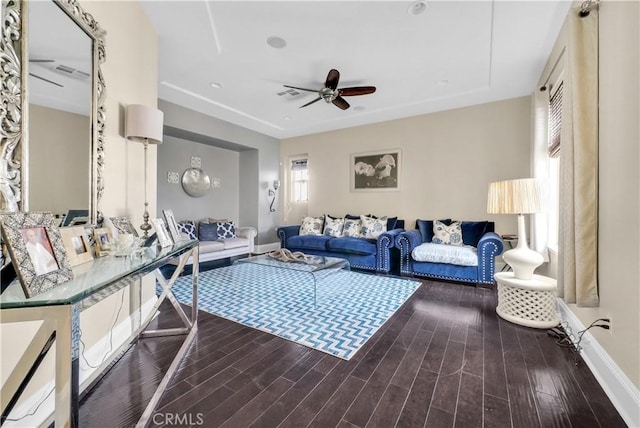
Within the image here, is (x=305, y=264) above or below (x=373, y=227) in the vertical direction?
below

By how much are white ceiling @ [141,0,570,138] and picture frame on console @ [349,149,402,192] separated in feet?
3.29

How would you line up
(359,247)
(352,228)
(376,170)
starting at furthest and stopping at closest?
(376,170)
(352,228)
(359,247)

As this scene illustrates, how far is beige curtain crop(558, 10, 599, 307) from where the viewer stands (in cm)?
171

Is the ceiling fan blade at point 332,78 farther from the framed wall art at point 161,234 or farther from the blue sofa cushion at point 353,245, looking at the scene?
the blue sofa cushion at point 353,245

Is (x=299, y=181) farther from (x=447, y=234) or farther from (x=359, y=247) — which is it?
(x=447, y=234)

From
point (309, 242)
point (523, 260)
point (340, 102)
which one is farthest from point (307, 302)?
point (340, 102)

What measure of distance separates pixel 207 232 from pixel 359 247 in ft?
8.90

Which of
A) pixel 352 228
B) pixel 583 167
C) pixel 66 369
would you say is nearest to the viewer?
pixel 66 369

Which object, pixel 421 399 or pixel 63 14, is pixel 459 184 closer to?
pixel 421 399

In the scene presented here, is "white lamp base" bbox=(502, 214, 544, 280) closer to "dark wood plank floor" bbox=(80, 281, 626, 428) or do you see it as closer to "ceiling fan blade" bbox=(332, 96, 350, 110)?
"dark wood plank floor" bbox=(80, 281, 626, 428)

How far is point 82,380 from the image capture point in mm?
1487

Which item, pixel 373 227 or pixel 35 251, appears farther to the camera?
pixel 373 227

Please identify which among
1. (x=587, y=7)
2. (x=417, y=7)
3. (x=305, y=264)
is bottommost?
(x=305, y=264)

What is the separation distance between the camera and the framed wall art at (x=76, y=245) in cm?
129
